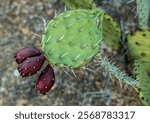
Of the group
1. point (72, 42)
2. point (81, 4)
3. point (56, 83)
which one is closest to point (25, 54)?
point (72, 42)

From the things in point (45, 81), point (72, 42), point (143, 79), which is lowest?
point (143, 79)

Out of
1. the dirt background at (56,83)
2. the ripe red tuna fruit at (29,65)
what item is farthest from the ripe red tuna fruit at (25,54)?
the dirt background at (56,83)

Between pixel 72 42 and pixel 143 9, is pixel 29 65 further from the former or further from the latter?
pixel 143 9

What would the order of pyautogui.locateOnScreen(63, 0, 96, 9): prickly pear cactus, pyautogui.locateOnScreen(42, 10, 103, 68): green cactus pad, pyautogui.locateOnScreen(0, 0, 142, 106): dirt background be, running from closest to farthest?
pyautogui.locateOnScreen(42, 10, 103, 68): green cactus pad
pyautogui.locateOnScreen(63, 0, 96, 9): prickly pear cactus
pyautogui.locateOnScreen(0, 0, 142, 106): dirt background

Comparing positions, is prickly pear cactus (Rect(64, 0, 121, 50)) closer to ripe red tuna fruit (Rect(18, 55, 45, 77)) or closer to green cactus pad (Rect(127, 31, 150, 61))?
green cactus pad (Rect(127, 31, 150, 61))

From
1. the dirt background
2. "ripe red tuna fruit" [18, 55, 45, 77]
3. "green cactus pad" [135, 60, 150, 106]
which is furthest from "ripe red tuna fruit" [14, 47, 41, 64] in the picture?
the dirt background

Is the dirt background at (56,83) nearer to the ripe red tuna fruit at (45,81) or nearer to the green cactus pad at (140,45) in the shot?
the green cactus pad at (140,45)
